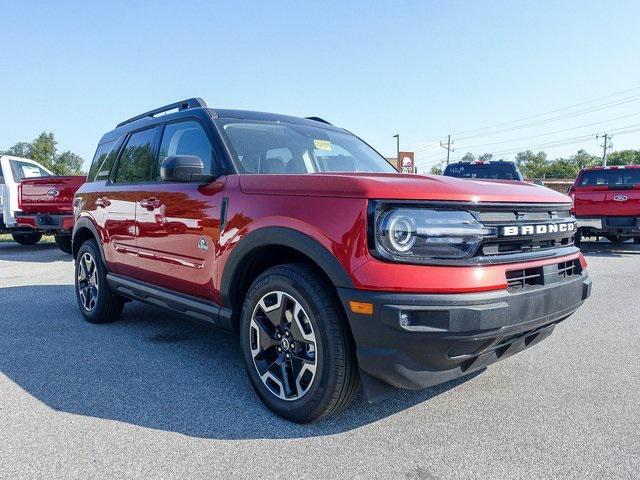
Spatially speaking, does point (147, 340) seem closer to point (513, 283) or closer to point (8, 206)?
point (513, 283)

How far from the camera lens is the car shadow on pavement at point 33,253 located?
10609 millimetres

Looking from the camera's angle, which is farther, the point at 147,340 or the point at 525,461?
the point at 147,340

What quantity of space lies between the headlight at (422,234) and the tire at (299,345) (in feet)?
1.48

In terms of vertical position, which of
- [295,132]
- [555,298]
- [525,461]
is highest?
[295,132]

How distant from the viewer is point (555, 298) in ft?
8.50

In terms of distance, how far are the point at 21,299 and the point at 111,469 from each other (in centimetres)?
480

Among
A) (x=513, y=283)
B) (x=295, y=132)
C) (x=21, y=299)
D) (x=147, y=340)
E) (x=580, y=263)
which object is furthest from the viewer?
(x=21, y=299)

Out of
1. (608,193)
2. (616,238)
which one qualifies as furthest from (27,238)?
(616,238)

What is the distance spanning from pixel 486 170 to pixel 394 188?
991 cm

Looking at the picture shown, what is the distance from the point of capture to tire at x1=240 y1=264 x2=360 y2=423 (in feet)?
8.19

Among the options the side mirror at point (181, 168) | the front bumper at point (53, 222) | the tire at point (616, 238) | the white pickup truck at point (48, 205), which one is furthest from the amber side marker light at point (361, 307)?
the tire at point (616, 238)

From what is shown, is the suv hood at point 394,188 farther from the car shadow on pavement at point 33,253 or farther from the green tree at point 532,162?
the green tree at point 532,162

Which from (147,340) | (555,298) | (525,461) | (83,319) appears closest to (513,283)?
(555,298)

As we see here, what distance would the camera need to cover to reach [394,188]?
2352 millimetres
